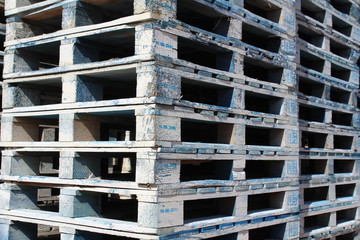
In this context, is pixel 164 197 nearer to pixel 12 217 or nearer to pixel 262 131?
pixel 12 217

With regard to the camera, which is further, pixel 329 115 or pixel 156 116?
pixel 329 115

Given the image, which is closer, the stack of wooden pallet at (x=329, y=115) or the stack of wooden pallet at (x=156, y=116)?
the stack of wooden pallet at (x=156, y=116)

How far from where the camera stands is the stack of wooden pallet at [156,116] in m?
6.58

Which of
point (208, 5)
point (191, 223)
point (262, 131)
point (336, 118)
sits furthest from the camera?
point (336, 118)

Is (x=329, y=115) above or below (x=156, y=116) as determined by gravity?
above

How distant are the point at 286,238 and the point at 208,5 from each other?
4654 mm

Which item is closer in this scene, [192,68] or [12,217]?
[192,68]

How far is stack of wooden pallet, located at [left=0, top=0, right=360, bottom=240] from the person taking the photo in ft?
21.6

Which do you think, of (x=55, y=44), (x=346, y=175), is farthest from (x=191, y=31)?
(x=346, y=175)

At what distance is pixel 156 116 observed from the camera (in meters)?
6.38

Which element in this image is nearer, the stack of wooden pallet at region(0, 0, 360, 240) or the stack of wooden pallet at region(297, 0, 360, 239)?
the stack of wooden pallet at region(0, 0, 360, 240)

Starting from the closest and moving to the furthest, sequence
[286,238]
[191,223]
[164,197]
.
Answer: [164,197]
[191,223]
[286,238]

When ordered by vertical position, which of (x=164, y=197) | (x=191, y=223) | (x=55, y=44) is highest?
(x=55, y=44)

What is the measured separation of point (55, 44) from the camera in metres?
8.01
